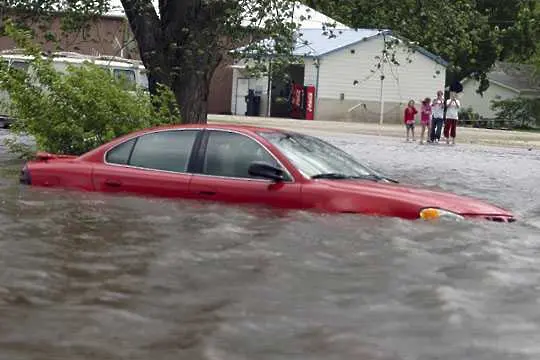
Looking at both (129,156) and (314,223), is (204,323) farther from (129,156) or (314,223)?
(129,156)

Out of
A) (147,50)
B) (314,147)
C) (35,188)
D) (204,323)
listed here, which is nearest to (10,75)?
(147,50)

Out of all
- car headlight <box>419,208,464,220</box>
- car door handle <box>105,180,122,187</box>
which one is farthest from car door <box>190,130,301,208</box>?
car headlight <box>419,208,464,220</box>

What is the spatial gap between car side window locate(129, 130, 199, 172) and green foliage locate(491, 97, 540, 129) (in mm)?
45104

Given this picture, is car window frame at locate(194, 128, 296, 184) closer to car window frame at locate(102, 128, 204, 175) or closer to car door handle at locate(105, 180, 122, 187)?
car window frame at locate(102, 128, 204, 175)

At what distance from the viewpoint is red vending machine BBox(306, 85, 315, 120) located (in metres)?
46.3

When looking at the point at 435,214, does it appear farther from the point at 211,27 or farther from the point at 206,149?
the point at 211,27

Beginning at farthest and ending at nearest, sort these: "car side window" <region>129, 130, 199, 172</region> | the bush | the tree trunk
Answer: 1. the tree trunk
2. the bush
3. "car side window" <region>129, 130, 199, 172</region>

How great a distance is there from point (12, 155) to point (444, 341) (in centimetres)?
1272

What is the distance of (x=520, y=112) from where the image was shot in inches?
2082

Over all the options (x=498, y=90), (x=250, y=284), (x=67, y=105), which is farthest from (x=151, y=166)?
(x=498, y=90)

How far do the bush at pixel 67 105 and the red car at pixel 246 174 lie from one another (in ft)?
10.6

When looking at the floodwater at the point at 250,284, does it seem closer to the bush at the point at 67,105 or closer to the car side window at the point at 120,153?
the car side window at the point at 120,153

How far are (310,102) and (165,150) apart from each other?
124 ft

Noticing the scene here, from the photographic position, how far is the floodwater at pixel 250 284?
4.74 meters
